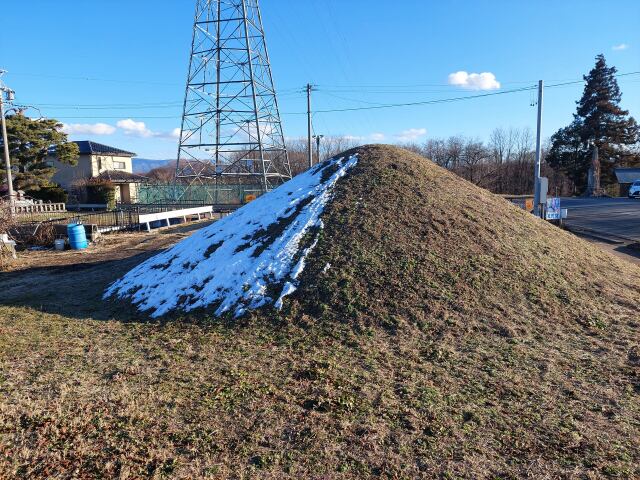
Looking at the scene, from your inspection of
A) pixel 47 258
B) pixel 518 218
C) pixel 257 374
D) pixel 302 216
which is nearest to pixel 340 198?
pixel 302 216

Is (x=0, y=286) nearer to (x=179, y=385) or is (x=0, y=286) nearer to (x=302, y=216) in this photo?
(x=302, y=216)

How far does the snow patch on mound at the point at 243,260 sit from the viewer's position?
627 cm

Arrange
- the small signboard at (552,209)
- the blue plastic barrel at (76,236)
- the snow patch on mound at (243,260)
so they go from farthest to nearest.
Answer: the small signboard at (552,209), the blue plastic barrel at (76,236), the snow patch on mound at (243,260)

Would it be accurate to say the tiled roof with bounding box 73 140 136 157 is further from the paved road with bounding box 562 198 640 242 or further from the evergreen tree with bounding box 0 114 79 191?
the paved road with bounding box 562 198 640 242

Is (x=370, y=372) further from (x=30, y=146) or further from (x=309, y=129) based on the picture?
(x=30, y=146)

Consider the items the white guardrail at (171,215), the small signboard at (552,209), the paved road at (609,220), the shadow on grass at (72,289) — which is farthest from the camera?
the white guardrail at (171,215)

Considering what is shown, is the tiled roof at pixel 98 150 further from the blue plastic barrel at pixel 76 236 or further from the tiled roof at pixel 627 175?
the tiled roof at pixel 627 175

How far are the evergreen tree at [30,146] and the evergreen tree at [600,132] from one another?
156 feet

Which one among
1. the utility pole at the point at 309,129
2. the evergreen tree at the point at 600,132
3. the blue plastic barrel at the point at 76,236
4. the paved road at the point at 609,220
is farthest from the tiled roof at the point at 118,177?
the evergreen tree at the point at 600,132

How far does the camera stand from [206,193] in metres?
28.8

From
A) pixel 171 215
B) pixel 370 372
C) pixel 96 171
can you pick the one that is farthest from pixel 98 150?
pixel 370 372

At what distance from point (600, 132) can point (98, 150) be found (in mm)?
50086

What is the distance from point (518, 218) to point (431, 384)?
5596 millimetres

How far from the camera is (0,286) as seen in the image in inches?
358
